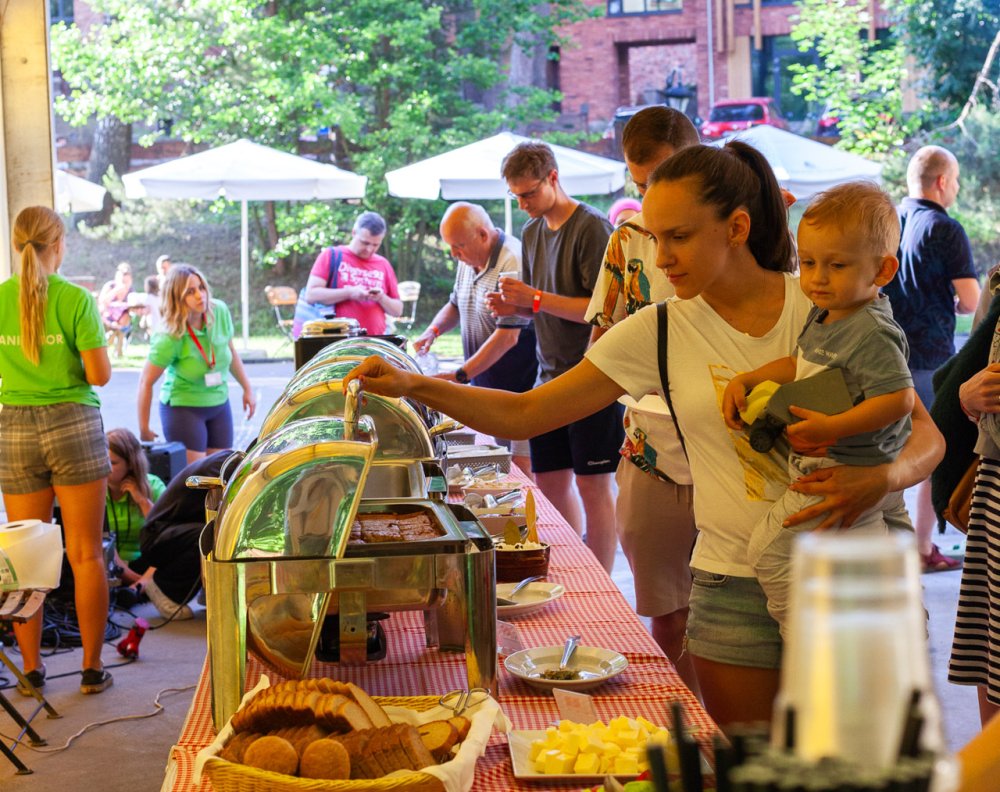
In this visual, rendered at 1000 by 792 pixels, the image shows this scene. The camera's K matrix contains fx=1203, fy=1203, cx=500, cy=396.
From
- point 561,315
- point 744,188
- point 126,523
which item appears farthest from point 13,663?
point 744,188

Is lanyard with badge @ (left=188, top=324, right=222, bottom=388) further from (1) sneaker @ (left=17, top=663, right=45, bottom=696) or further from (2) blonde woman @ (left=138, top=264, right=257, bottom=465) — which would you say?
(1) sneaker @ (left=17, top=663, right=45, bottom=696)

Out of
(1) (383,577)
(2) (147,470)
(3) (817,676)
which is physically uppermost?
(3) (817,676)

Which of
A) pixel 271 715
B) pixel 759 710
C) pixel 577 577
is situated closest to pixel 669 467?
pixel 577 577

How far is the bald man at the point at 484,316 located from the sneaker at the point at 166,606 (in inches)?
60.2

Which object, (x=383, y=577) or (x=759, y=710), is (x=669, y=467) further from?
(x=383, y=577)

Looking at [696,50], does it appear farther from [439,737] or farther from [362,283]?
[439,737]

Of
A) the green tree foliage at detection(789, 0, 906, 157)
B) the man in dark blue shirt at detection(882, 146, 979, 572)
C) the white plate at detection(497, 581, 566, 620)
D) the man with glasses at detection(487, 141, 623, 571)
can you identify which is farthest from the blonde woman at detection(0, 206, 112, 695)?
the green tree foliage at detection(789, 0, 906, 157)

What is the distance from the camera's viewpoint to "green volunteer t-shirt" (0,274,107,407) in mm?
4137

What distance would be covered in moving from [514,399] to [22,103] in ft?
14.3

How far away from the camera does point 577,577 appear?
2666mm

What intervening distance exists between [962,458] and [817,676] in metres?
2.31

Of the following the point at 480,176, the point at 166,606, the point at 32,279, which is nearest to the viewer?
the point at 32,279

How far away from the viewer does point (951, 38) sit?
16.8 meters

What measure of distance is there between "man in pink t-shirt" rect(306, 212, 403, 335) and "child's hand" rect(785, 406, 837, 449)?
563cm
